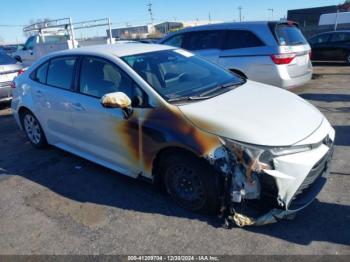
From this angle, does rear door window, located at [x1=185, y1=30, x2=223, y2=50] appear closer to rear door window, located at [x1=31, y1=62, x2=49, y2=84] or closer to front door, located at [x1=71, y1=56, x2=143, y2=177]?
rear door window, located at [x1=31, y1=62, x2=49, y2=84]

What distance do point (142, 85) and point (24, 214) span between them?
6.30 ft

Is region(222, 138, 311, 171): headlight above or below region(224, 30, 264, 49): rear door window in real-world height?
below

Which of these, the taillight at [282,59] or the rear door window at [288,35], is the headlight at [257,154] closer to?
the taillight at [282,59]

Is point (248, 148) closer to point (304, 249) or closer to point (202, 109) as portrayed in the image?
point (202, 109)

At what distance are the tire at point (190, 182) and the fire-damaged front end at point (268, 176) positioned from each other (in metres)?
0.13

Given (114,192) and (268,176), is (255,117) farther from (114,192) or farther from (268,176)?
(114,192)

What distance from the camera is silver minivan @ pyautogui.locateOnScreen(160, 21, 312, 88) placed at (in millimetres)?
7113

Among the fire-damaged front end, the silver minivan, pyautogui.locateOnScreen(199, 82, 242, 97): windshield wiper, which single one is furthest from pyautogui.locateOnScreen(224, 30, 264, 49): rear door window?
the fire-damaged front end

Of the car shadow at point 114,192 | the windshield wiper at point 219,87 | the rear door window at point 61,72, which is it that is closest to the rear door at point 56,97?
the rear door window at point 61,72

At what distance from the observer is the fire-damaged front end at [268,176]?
287cm

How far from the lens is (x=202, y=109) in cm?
329

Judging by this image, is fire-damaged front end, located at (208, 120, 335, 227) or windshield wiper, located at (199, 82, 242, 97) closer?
fire-damaged front end, located at (208, 120, 335, 227)

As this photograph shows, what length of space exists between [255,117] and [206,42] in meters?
5.33

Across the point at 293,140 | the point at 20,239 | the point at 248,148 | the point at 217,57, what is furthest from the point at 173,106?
the point at 217,57
